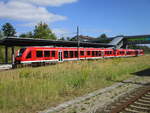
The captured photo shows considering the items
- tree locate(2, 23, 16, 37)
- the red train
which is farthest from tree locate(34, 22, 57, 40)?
tree locate(2, 23, 16, 37)

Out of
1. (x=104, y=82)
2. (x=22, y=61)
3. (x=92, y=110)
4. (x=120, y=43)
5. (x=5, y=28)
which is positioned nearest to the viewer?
(x=92, y=110)

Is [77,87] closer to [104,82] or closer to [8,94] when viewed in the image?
[104,82]

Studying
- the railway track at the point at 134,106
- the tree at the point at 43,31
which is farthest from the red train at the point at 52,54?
the tree at the point at 43,31

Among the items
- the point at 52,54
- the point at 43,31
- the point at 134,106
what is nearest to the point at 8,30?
the point at 43,31

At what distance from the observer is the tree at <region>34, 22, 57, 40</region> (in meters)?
67.5

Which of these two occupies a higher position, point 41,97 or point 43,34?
point 43,34

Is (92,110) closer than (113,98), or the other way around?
(92,110)

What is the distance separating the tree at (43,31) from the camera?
6754 cm

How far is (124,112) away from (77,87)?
4.23m

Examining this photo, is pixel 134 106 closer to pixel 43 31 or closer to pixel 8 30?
pixel 43 31

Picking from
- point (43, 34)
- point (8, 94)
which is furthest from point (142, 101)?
point (43, 34)

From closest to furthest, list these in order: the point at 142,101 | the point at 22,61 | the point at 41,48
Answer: the point at 142,101
the point at 22,61
the point at 41,48

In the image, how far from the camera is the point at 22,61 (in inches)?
882

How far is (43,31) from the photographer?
222 feet
